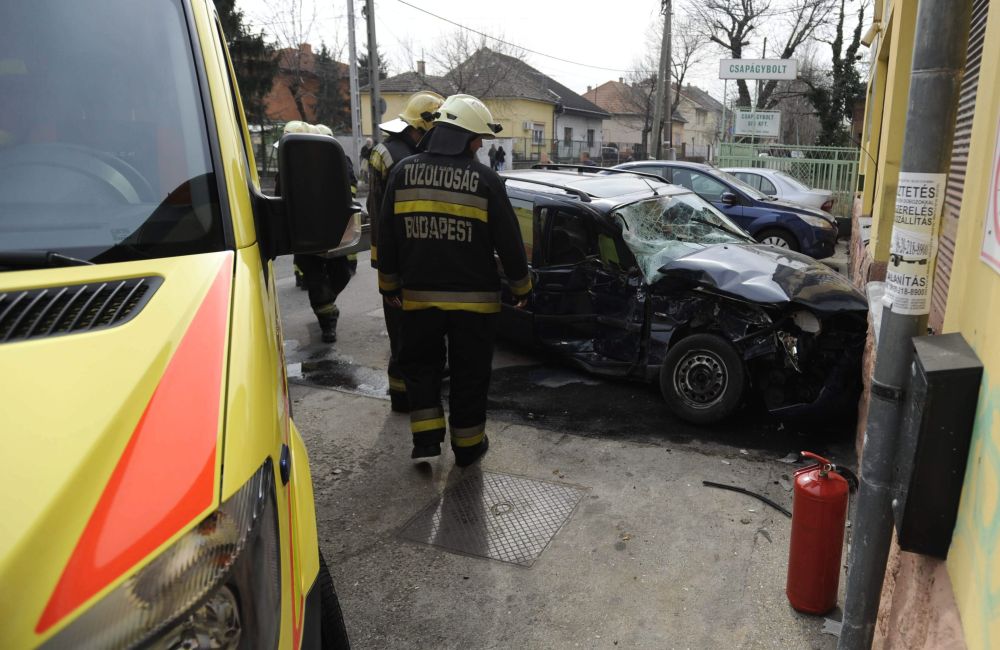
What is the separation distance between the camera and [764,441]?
Answer: 4.74 m

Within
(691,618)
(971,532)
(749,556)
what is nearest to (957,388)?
(971,532)

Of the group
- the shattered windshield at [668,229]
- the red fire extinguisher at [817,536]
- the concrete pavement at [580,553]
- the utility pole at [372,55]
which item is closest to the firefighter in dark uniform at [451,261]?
the concrete pavement at [580,553]

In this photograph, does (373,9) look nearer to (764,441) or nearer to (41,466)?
(764,441)

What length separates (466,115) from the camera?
3.98m

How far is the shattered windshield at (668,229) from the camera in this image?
5.32 m

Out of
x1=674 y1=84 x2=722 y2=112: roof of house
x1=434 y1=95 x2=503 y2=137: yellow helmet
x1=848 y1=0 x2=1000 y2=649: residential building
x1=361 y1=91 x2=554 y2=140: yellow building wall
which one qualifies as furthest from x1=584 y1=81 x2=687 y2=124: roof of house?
x1=848 y1=0 x2=1000 y2=649: residential building

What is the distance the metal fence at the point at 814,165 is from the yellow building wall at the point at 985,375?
15311mm

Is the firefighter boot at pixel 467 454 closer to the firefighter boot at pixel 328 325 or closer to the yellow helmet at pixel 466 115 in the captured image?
the yellow helmet at pixel 466 115

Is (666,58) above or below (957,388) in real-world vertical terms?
above

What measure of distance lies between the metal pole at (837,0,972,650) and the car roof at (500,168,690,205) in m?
3.55

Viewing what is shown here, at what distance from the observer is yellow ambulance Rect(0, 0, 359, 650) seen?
1104mm

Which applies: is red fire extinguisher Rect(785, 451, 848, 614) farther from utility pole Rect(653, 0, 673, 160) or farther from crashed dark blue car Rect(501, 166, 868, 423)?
utility pole Rect(653, 0, 673, 160)

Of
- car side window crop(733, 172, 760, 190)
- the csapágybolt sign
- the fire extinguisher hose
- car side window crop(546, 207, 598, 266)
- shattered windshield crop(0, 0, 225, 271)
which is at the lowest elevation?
the fire extinguisher hose

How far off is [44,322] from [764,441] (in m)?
4.29
